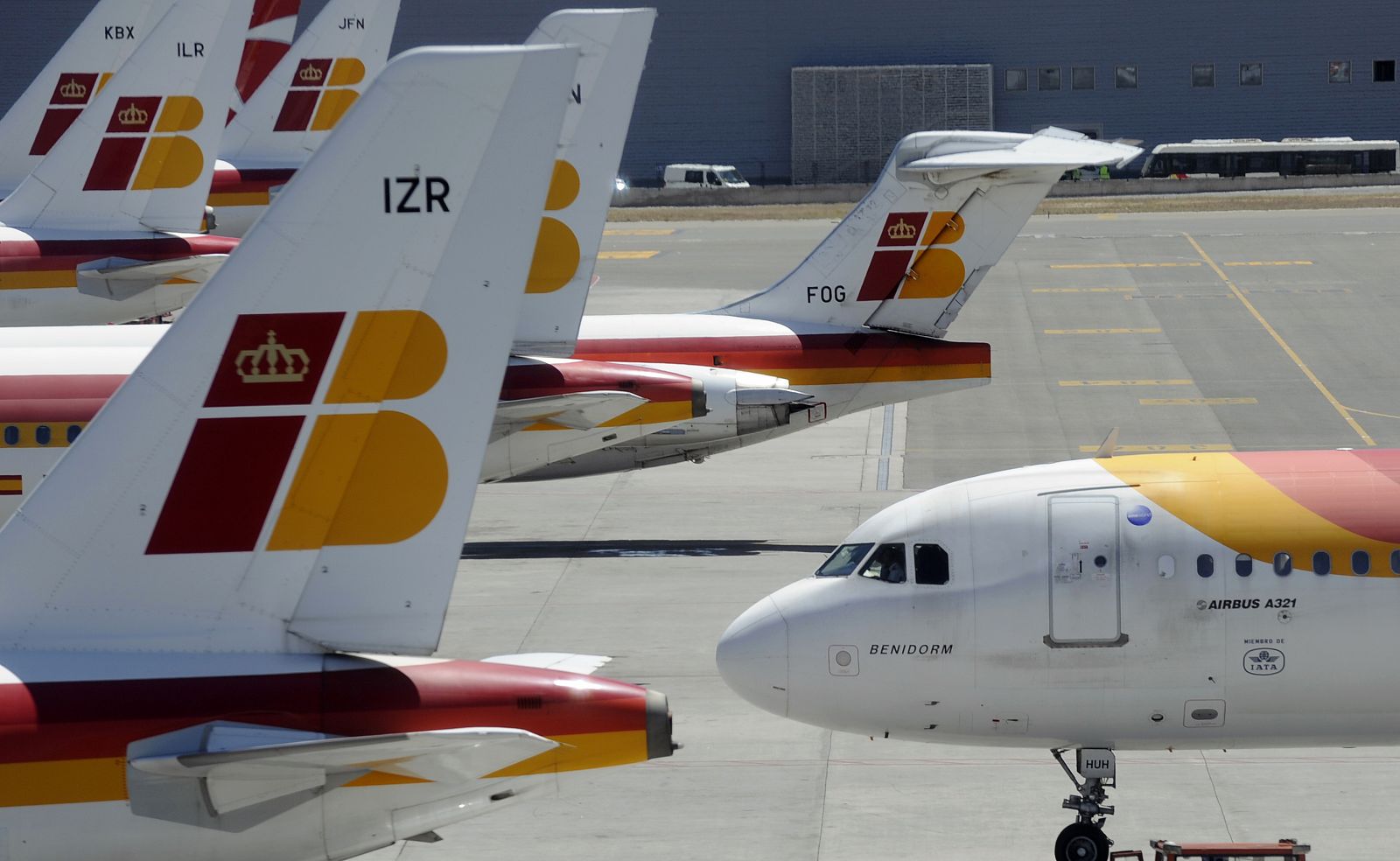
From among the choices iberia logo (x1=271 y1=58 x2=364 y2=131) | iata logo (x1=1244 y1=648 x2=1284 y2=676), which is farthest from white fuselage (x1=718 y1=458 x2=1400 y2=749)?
iberia logo (x1=271 y1=58 x2=364 y2=131)

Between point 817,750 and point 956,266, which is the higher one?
point 956,266

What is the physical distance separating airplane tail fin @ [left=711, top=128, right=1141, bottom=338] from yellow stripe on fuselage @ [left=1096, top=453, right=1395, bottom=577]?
1458cm

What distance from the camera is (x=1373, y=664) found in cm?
1466

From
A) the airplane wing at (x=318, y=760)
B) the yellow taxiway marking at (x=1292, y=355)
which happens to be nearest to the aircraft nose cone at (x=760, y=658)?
the airplane wing at (x=318, y=760)

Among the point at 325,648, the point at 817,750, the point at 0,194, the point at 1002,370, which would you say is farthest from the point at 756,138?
the point at 325,648

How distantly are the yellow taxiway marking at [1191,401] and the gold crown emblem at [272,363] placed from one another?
3354 centimetres

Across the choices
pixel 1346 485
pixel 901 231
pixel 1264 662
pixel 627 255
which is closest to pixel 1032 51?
pixel 627 255

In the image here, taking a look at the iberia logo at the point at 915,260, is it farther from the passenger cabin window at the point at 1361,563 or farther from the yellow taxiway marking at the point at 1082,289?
the yellow taxiway marking at the point at 1082,289

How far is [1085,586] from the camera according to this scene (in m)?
14.8

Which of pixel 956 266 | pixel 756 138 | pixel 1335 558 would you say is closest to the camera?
pixel 1335 558

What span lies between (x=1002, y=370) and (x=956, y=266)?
1621 cm

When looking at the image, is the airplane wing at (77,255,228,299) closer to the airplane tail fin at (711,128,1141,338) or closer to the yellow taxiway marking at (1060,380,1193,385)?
the airplane tail fin at (711,128,1141,338)

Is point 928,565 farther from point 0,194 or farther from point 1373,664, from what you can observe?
point 0,194

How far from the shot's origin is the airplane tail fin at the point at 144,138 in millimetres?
32250
